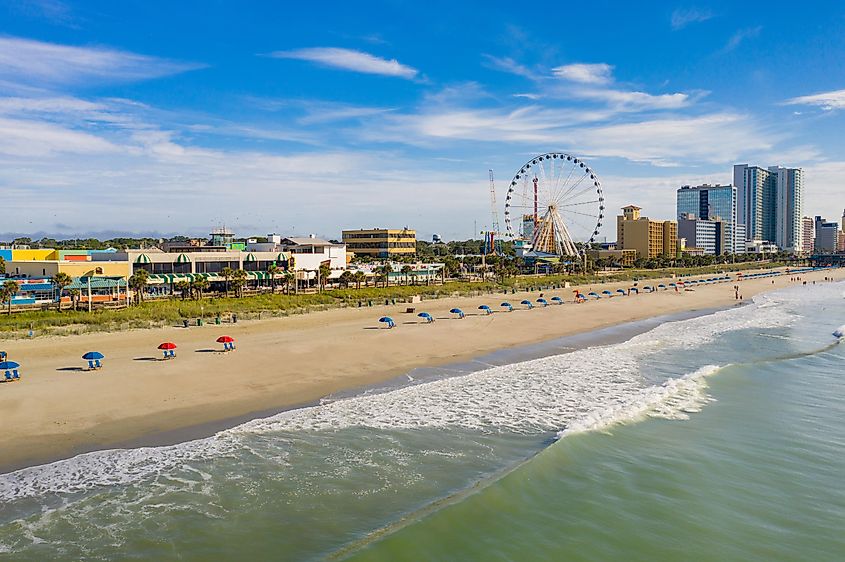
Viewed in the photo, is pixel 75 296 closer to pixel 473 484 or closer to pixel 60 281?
pixel 60 281

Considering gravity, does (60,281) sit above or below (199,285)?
above

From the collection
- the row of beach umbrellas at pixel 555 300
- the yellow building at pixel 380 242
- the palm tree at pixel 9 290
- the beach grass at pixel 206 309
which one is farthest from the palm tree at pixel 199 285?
the yellow building at pixel 380 242

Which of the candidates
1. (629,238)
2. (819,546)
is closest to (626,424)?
(819,546)

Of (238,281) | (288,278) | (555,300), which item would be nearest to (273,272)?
(288,278)

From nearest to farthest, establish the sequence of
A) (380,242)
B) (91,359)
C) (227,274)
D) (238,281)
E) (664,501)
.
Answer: (664,501), (91,359), (238,281), (227,274), (380,242)

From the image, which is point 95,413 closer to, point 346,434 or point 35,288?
point 346,434

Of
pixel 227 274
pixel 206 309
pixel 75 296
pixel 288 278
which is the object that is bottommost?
pixel 206 309

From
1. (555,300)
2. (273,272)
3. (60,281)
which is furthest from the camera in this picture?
(555,300)
